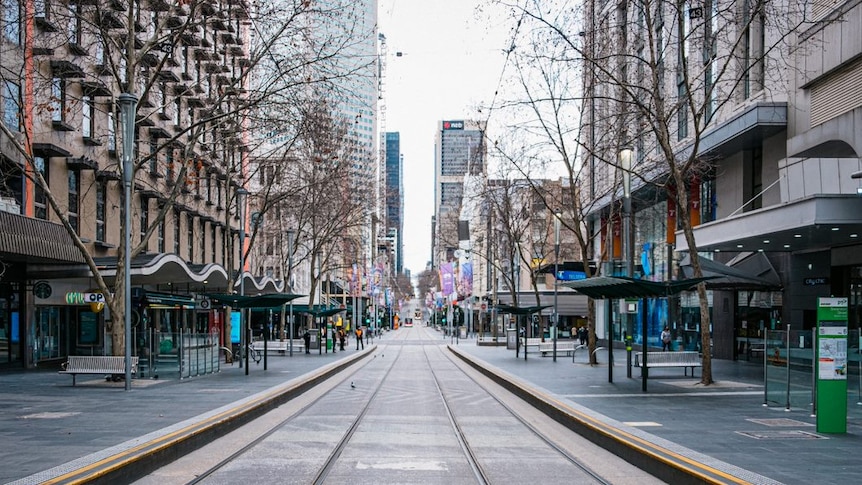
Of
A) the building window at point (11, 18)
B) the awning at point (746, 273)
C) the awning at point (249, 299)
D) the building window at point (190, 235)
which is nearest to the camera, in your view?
the building window at point (11, 18)

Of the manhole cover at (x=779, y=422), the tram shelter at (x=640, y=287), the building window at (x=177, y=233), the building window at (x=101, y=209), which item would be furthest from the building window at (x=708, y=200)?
the building window at (x=177, y=233)

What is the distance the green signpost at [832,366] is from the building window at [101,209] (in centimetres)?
2921

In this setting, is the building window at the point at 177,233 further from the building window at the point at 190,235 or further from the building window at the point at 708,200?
the building window at the point at 708,200

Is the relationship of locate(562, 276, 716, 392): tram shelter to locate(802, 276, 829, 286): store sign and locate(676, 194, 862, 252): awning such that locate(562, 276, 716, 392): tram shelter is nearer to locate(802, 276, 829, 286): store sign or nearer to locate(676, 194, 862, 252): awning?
locate(676, 194, 862, 252): awning

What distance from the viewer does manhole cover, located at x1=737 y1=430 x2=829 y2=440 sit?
41.4 feet

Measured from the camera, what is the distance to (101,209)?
34.8 m

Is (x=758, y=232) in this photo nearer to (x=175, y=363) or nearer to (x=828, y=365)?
(x=828, y=365)

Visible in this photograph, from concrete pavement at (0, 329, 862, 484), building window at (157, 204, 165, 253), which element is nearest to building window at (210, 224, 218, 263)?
building window at (157, 204, 165, 253)

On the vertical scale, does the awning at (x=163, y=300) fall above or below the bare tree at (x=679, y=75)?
below

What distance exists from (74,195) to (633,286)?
883 inches

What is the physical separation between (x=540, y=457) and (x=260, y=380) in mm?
14059

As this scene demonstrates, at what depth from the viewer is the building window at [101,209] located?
34406mm

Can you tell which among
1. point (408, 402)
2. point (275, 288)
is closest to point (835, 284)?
point (408, 402)

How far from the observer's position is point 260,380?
80.7 feet
